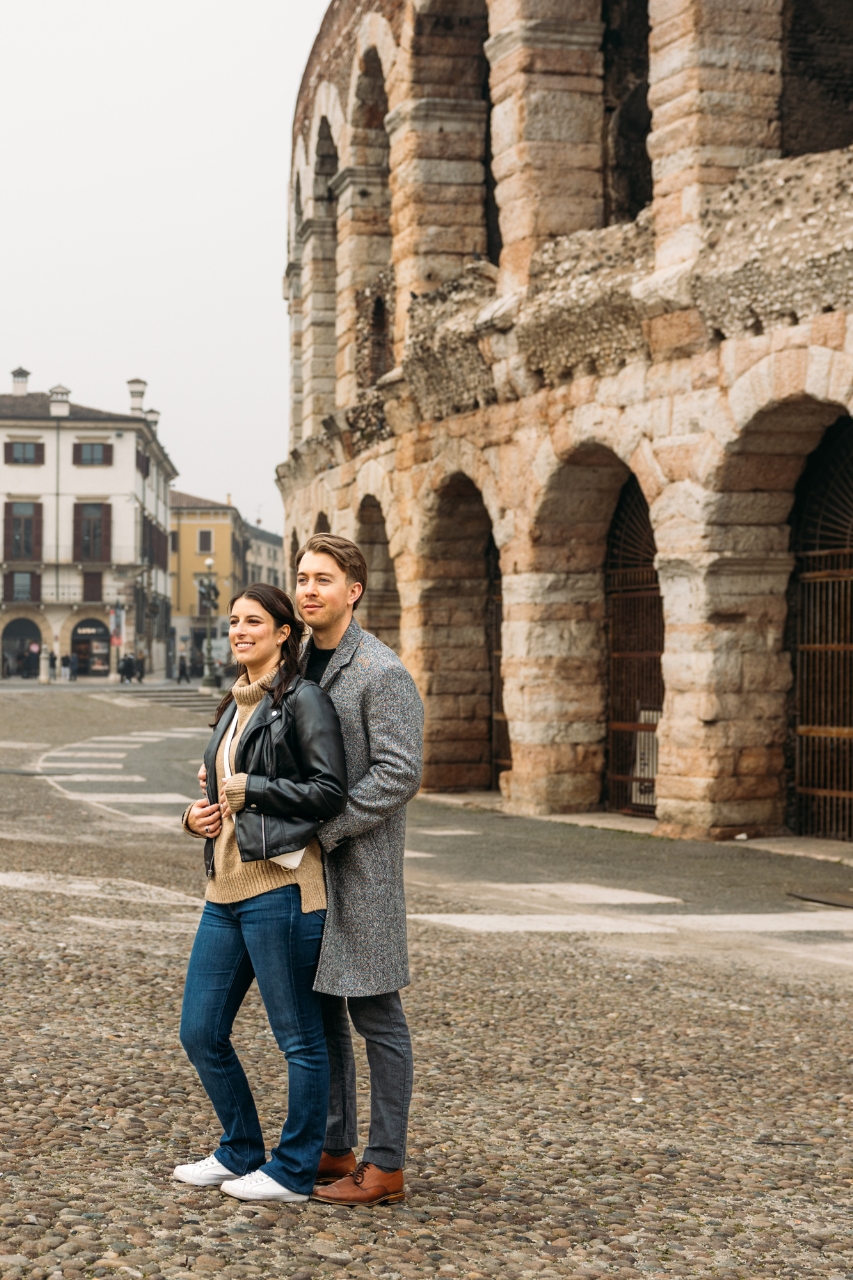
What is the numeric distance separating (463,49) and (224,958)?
15.2 meters

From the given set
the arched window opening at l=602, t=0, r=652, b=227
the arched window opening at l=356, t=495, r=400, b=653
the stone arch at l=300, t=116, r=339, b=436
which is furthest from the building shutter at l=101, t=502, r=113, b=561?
the arched window opening at l=602, t=0, r=652, b=227

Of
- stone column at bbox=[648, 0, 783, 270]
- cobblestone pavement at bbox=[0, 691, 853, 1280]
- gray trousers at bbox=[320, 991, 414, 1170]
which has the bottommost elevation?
cobblestone pavement at bbox=[0, 691, 853, 1280]

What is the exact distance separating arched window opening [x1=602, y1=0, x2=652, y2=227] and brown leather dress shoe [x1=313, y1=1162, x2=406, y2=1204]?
1255 cm

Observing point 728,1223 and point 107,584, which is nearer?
point 728,1223

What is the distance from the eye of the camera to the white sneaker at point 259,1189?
3799 millimetres

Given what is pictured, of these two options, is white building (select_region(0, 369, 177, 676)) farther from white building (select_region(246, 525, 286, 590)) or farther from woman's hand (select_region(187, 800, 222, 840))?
woman's hand (select_region(187, 800, 222, 840))

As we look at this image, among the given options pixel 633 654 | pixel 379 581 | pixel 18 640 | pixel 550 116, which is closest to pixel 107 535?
pixel 18 640

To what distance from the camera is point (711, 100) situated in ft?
40.5

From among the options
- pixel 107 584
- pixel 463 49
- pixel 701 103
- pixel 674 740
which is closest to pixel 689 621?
pixel 674 740

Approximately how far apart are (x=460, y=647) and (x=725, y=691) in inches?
217

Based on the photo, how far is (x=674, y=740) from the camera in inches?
505

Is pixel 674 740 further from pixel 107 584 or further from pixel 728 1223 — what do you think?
pixel 107 584

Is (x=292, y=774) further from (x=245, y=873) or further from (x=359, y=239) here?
(x=359, y=239)

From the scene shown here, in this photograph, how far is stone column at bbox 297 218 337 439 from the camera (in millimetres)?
23438
